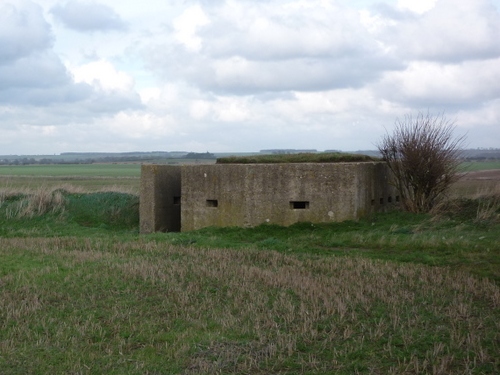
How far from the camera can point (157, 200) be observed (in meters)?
17.0

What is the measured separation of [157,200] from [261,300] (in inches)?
349

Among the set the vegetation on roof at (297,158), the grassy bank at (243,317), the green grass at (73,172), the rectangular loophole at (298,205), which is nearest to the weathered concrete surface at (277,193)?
the rectangular loophole at (298,205)

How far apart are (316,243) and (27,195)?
33.4 ft

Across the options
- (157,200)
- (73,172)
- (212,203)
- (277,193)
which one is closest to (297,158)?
(277,193)

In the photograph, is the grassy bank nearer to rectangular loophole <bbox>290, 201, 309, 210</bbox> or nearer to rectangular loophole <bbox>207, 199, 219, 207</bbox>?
rectangular loophole <bbox>290, 201, 309, 210</bbox>

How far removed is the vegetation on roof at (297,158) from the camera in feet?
53.4

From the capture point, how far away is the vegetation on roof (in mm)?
16281

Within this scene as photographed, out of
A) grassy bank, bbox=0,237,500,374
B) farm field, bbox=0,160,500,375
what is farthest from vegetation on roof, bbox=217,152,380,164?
grassy bank, bbox=0,237,500,374

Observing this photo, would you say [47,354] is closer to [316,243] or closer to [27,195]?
[316,243]

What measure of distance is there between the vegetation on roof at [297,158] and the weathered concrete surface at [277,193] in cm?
71

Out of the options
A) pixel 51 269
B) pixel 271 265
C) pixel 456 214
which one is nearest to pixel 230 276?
pixel 271 265

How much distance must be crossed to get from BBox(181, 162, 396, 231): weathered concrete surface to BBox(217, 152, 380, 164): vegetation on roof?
707 millimetres

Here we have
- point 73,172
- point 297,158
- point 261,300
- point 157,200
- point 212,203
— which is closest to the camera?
point 261,300

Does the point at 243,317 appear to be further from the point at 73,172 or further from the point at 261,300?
the point at 73,172
